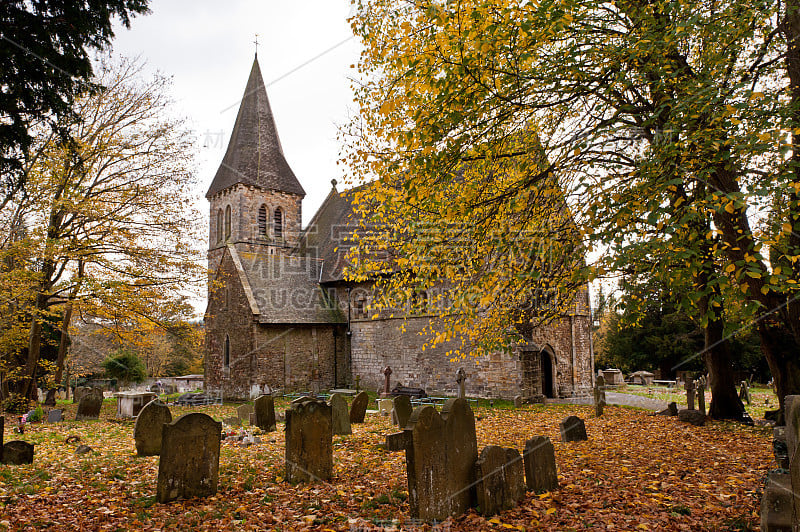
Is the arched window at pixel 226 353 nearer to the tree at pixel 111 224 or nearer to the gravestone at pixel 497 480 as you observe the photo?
the tree at pixel 111 224

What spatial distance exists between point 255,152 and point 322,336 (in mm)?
13585

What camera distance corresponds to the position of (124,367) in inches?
1414

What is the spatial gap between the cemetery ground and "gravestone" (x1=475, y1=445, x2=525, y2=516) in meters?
0.14

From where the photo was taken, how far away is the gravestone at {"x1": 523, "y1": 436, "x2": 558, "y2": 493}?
5.74 m

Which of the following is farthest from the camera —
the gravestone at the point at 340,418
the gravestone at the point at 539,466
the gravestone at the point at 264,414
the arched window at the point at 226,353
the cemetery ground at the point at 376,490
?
the arched window at the point at 226,353

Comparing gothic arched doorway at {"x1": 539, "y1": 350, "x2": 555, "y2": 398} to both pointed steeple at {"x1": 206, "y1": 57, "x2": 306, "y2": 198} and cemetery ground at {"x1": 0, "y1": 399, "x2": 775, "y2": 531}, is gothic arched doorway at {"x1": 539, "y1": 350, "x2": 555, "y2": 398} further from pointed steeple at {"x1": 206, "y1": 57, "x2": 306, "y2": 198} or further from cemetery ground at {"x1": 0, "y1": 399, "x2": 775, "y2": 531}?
pointed steeple at {"x1": 206, "y1": 57, "x2": 306, "y2": 198}

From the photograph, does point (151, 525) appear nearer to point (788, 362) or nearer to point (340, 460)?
point (340, 460)

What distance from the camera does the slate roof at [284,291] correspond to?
22.8 metres

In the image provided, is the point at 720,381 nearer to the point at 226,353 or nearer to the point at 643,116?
the point at 643,116

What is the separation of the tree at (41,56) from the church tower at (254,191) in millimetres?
23055

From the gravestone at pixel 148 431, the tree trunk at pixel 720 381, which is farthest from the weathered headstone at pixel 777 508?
the gravestone at pixel 148 431

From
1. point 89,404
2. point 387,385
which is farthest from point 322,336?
point 89,404

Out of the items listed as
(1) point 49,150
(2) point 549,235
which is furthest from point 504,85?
(1) point 49,150

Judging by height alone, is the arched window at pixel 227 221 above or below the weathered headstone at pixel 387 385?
above
